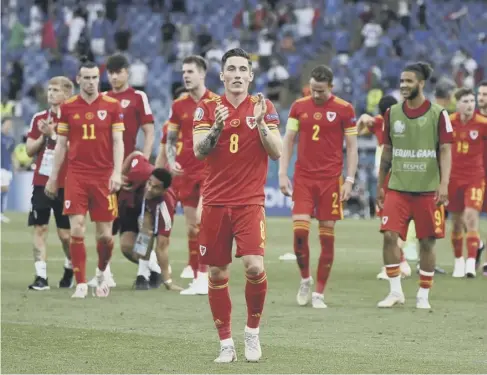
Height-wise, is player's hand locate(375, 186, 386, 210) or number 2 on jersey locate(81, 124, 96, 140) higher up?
number 2 on jersey locate(81, 124, 96, 140)

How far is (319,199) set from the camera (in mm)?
12594

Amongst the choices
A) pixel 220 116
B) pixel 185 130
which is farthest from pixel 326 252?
pixel 220 116

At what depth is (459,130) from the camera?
16391 millimetres

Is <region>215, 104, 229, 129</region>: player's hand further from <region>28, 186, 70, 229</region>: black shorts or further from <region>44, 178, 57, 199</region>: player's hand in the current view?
<region>28, 186, 70, 229</region>: black shorts

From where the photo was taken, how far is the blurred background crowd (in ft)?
108

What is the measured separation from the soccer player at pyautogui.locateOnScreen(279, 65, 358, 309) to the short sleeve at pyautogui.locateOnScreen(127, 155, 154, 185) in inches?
87.3

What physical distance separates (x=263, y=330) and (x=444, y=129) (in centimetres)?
296

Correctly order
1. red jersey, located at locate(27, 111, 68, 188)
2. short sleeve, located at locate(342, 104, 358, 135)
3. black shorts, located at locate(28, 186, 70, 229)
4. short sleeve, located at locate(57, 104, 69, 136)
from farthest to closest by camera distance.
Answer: black shorts, located at locate(28, 186, 70, 229)
red jersey, located at locate(27, 111, 68, 188)
short sleeve, located at locate(57, 104, 69, 136)
short sleeve, located at locate(342, 104, 358, 135)

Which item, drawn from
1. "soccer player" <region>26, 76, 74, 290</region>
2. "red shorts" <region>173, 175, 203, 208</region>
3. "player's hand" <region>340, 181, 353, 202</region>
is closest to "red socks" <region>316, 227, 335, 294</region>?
"player's hand" <region>340, 181, 353, 202</region>

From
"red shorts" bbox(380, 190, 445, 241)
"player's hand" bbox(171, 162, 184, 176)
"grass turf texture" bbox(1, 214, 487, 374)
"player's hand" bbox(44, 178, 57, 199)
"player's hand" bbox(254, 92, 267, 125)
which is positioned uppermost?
"player's hand" bbox(254, 92, 267, 125)

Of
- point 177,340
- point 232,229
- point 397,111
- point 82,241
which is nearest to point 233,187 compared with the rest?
point 232,229

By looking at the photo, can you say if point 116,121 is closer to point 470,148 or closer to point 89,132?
point 89,132

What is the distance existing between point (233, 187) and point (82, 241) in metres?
4.75

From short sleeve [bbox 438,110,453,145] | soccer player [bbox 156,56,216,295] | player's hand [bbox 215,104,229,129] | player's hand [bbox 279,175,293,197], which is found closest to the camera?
player's hand [bbox 215,104,229,129]
